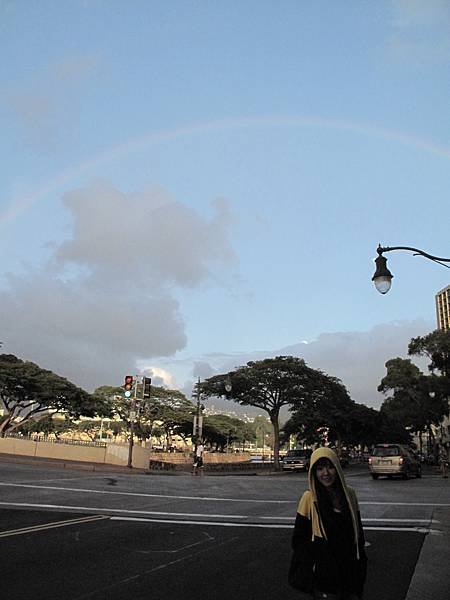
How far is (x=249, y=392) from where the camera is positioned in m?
52.4

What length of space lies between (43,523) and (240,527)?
3.72 metres

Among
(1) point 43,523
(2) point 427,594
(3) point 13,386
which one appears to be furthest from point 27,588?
(3) point 13,386

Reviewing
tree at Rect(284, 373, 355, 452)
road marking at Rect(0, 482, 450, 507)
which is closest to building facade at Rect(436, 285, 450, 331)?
tree at Rect(284, 373, 355, 452)

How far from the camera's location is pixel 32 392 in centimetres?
5075

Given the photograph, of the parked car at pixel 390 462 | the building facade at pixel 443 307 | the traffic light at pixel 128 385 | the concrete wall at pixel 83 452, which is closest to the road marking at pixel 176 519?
the traffic light at pixel 128 385

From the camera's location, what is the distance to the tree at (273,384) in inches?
2031

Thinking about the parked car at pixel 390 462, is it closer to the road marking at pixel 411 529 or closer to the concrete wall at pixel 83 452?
the concrete wall at pixel 83 452

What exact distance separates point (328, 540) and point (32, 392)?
1993 inches

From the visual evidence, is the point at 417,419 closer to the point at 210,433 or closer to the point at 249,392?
the point at 249,392

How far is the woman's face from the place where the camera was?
3853 mm

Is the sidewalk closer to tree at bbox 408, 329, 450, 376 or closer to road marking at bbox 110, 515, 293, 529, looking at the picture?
road marking at bbox 110, 515, 293, 529

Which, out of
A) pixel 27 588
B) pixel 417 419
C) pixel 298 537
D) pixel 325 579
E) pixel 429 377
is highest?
pixel 429 377

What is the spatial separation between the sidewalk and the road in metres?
0.12

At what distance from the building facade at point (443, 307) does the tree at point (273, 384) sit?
203 ft
